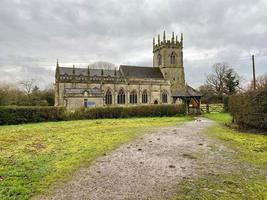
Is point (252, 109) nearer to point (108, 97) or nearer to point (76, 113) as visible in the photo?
point (76, 113)

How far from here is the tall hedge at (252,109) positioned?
41.4 ft

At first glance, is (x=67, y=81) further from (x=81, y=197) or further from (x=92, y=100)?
(x=81, y=197)

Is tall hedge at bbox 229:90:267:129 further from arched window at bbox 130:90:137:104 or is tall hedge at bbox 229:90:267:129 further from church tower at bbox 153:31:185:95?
church tower at bbox 153:31:185:95

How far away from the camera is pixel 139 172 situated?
597 centimetres

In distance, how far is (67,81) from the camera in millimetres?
47719

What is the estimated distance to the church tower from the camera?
5972cm

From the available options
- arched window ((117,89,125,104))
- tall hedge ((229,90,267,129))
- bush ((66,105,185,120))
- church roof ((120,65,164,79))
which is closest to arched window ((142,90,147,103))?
church roof ((120,65,164,79))

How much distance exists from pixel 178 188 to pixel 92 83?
152 feet

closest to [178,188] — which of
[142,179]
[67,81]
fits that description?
[142,179]

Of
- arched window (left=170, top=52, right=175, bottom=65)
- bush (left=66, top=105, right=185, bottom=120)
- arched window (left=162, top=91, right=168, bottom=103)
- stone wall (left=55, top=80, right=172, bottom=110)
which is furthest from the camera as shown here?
arched window (left=170, top=52, right=175, bottom=65)

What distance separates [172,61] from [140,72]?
8763 millimetres

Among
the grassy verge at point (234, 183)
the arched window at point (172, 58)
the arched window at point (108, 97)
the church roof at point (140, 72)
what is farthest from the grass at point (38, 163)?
the arched window at point (172, 58)

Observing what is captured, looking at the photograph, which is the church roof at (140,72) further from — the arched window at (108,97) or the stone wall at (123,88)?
the arched window at (108,97)

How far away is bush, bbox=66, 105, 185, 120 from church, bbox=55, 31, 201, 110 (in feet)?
44.5
